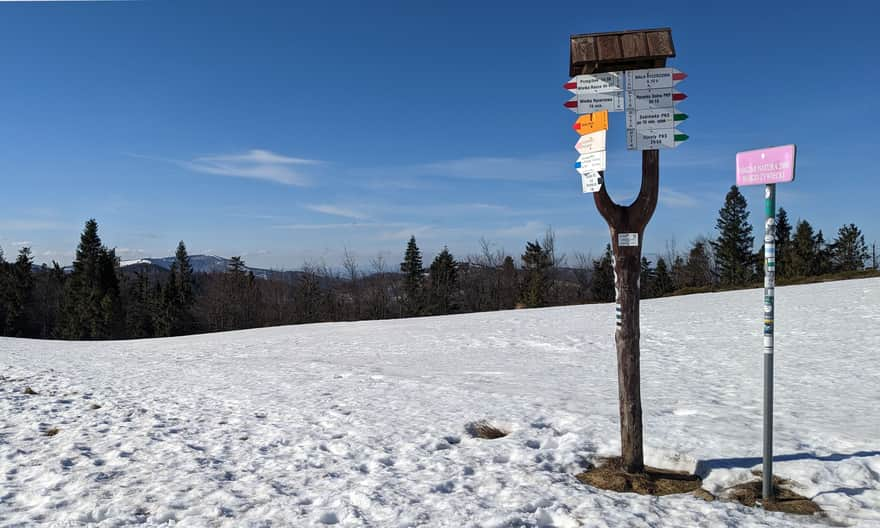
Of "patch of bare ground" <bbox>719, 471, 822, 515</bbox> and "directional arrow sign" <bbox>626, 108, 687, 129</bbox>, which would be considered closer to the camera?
"patch of bare ground" <bbox>719, 471, 822, 515</bbox>

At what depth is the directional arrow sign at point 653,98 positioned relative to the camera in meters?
4.98

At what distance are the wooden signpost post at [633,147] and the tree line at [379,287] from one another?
50.8 meters

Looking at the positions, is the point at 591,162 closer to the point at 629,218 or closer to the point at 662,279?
the point at 629,218

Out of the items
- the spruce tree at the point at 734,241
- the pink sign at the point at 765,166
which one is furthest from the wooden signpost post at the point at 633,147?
the spruce tree at the point at 734,241

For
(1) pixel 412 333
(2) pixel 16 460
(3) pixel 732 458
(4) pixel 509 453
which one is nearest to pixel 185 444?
(2) pixel 16 460

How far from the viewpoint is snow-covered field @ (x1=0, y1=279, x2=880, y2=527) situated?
176 inches

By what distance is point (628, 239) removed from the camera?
5.08 metres

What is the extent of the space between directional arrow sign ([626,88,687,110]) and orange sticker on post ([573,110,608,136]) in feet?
0.82

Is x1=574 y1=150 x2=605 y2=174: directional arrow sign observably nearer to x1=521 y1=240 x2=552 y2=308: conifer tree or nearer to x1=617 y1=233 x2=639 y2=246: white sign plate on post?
x1=617 y1=233 x2=639 y2=246: white sign plate on post

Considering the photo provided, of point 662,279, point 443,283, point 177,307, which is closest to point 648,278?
point 662,279

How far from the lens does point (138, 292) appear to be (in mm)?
73188

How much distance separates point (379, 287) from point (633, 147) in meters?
61.5

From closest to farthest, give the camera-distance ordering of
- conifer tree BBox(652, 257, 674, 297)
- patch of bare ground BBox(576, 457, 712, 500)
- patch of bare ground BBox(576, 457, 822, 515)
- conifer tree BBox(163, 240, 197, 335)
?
patch of bare ground BBox(576, 457, 822, 515) → patch of bare ground BBox(576, 457, 712, 500) → conifer tree BBox(652, 257, 674, 297) → conifer tree BBox(163, 240, 197, 335)

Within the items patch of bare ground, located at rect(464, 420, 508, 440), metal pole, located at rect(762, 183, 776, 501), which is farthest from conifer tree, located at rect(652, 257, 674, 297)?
metal pole, located at rect(762, 183, 776, 501)
